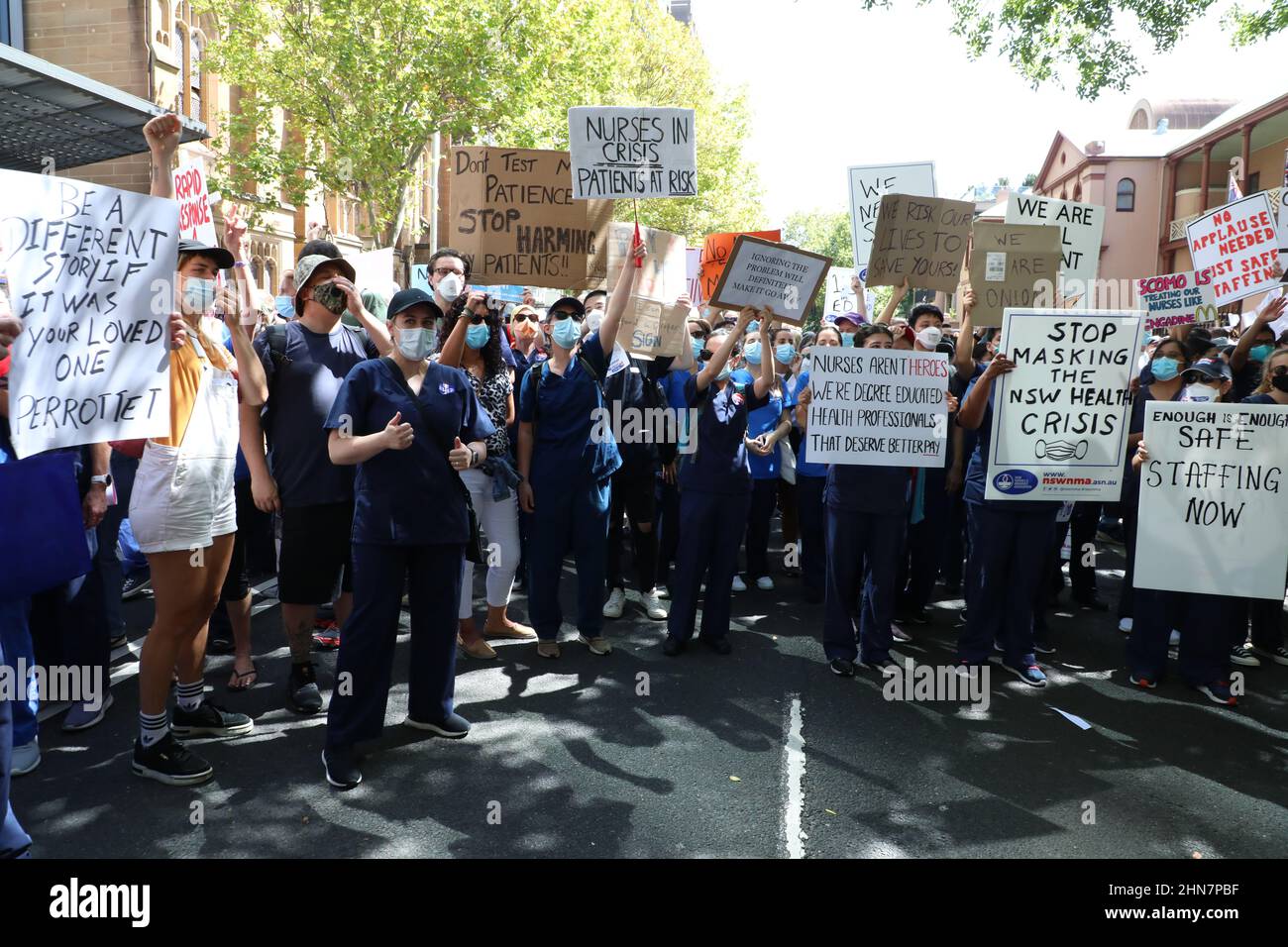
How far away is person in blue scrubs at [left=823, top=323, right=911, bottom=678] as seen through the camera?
6.00 metres

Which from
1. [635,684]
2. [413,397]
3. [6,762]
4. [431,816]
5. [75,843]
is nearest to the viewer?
[6,762]

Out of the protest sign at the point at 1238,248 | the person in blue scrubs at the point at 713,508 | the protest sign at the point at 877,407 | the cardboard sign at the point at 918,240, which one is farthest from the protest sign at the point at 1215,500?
the protest sign at the point at 1238,248

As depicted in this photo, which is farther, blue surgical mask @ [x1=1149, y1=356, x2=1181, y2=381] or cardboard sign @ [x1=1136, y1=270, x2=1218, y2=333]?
cardboard sign @ [x1=1136, y1=270, x2=1218, y2=333]

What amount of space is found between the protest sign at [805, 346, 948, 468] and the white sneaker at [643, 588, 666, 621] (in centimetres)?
200

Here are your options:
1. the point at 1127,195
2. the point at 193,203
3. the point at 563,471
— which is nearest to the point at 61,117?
the point at 193,203

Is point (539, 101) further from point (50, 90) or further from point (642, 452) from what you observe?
point (642, 452)

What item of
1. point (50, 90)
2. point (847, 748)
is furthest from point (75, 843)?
point (50, 90)

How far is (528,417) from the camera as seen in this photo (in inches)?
248

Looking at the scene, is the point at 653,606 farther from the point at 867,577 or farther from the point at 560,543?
the point at 867,577

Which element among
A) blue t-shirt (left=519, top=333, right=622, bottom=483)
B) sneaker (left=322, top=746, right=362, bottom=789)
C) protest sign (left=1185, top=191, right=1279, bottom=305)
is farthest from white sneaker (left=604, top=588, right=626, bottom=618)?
protest sign (left=1185, top=191, right=1279, bottom=305)

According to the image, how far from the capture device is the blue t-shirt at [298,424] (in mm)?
5004

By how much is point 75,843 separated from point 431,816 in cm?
131

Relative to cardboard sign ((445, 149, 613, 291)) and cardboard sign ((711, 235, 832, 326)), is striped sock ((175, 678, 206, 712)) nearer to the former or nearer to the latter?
cardboard sign ((445, 149, 613, 291))

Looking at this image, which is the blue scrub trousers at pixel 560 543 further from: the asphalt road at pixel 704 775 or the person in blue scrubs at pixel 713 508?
the person in blue scrubs at pixel 713 508
